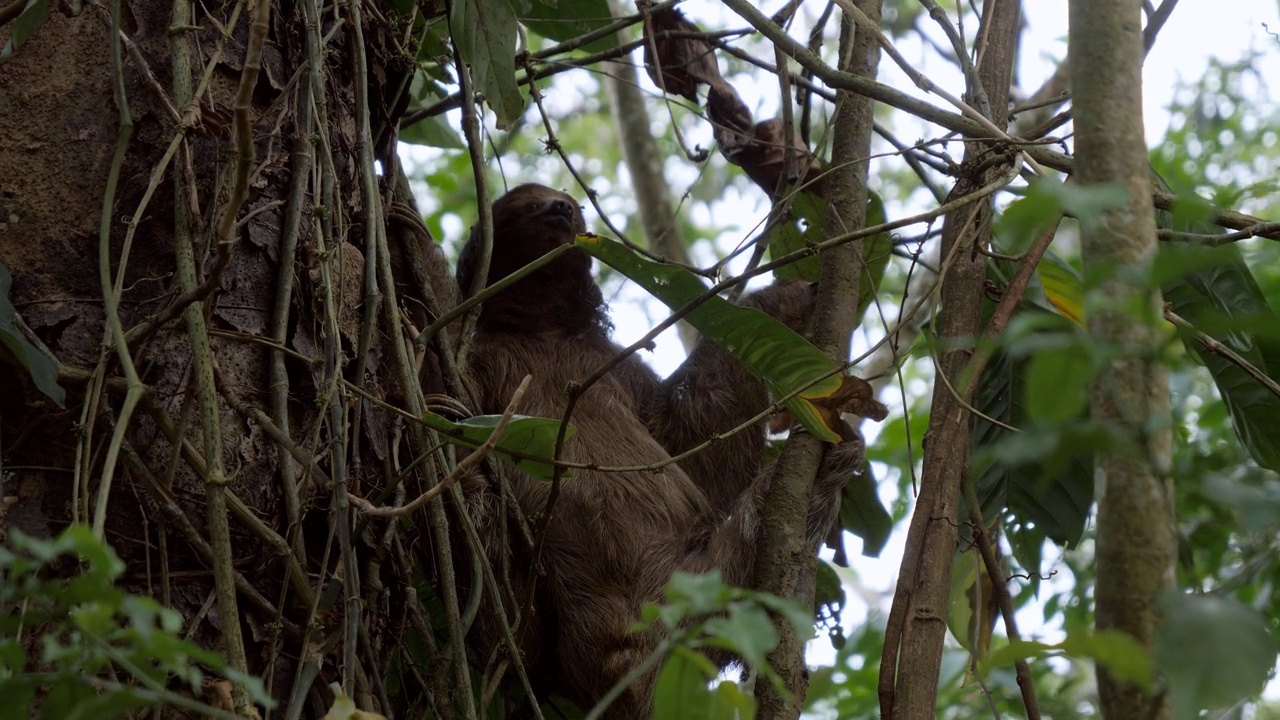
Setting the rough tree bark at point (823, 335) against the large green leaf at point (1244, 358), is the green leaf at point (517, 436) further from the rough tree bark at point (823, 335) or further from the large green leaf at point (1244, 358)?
the large green leaf at point (1244, 358)

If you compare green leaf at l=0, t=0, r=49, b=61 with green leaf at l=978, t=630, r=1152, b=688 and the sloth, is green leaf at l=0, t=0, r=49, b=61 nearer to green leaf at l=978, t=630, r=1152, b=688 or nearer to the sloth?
the sloth

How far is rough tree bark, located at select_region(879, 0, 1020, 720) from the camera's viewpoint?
3309 mm

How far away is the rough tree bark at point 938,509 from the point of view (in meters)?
3.31

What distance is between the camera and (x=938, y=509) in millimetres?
3436

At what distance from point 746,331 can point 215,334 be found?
1.63m

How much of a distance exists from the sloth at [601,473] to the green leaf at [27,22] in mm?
1909

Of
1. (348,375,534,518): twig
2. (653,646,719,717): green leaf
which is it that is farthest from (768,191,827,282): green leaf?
(653,646,719,717): green leaf

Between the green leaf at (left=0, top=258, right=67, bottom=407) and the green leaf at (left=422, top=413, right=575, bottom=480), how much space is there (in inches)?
37.9

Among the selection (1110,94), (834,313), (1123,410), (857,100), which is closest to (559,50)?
(857,100)

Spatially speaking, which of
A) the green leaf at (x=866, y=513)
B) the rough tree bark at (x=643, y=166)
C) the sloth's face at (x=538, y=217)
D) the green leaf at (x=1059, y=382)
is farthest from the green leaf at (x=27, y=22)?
the rough tree bark at (x=643, y=166)

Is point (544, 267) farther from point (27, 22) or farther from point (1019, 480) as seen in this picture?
point (27, 22)

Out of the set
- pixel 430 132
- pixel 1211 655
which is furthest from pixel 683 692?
pixel 430 132

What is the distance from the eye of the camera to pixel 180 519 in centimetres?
298

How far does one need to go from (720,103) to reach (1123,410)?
379 centimetres
